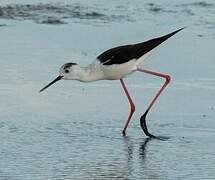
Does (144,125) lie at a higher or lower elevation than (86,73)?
lower

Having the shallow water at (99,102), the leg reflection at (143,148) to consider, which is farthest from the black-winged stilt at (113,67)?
the leg reflection at (143,148)

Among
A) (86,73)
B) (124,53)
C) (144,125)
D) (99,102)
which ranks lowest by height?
(99,102)

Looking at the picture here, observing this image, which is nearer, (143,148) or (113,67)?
(143,148)

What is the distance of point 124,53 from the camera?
1006cm

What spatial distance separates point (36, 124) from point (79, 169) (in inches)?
65.8

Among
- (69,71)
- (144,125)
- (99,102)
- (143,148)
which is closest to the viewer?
(143,148)

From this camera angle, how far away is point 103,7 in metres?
16.6

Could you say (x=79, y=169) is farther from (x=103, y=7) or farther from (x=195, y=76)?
(x=103, y=7)

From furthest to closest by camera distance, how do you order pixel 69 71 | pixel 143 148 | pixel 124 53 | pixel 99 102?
pixel 99 102 < pixel 124 53 < pixel 69 71 < pixel 143 148

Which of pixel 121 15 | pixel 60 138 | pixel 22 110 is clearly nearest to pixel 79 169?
pixel 60 138

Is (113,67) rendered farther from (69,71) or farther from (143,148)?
(143,148)

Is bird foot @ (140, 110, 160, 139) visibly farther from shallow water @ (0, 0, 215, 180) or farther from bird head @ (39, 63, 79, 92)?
bird head @ (39, 63, 79, 92)

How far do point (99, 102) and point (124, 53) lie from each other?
0.59 m

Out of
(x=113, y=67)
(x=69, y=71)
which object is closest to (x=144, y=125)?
(x=113, y=67)
